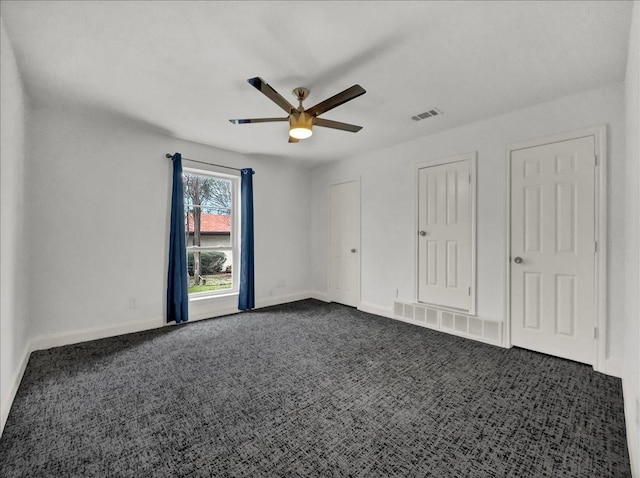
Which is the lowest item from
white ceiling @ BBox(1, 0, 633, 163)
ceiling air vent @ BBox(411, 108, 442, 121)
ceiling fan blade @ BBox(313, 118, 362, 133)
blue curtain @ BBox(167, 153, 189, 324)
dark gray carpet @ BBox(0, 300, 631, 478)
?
dark gray carpet @ BBox(0, 300, 631, 478)

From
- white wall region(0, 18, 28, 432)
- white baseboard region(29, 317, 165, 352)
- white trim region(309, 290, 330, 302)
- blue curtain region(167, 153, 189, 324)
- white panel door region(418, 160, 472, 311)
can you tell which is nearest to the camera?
white wall region(0, 18, 28, 432)

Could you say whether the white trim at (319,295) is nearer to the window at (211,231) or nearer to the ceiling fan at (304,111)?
the window at (211,231)

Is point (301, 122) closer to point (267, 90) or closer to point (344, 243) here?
point (267, 90)

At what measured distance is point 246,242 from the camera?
4516 millimetres

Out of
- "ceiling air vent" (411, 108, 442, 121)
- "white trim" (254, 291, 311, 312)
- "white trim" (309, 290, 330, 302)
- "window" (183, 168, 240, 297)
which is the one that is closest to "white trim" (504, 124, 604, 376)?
"ceiling air vent" (411, 108, 442, 121)

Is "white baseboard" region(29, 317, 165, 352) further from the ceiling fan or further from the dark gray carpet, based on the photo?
the ceiling fan

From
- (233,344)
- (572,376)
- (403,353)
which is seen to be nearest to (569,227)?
(572,376)

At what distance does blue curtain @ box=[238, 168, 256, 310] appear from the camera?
4492 mm

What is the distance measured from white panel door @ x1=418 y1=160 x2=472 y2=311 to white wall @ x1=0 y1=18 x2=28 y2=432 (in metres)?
3.91

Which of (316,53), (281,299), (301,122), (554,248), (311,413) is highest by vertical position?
(316,53)

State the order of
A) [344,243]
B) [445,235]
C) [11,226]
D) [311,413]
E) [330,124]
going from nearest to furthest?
[311,413]
[11,226]
[330,124]
[445,235]
[344,243]

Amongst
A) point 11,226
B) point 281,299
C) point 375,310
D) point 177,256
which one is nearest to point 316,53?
point 11,226

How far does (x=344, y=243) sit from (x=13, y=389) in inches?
159

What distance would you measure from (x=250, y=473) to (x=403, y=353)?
1886 mm
